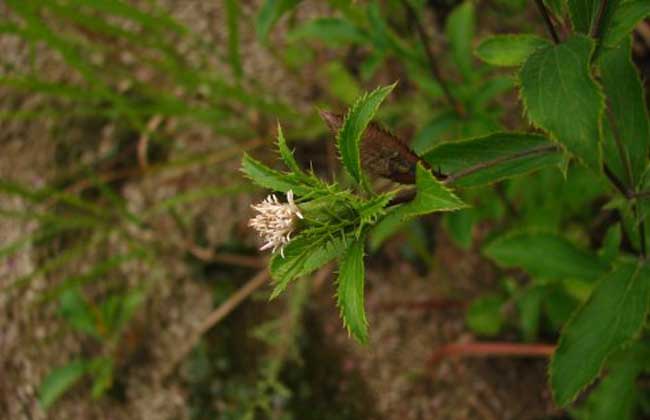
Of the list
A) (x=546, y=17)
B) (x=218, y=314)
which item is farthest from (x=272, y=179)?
(x=218, y=314)

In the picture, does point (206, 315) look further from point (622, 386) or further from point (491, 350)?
point (622, 386)

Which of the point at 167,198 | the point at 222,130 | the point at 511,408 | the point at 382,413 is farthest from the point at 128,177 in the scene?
the point at 511,408

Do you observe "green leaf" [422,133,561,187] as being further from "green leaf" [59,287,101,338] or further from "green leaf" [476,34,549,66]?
"green leaf" [59,287,101,338]

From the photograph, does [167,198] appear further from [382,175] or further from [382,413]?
[382,175]

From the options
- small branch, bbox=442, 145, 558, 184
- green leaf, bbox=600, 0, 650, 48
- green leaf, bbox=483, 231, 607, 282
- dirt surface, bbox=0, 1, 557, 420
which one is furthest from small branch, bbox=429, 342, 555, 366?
green leaf, bbox=600, 0, 650, 48

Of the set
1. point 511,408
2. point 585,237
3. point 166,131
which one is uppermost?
point 166,131

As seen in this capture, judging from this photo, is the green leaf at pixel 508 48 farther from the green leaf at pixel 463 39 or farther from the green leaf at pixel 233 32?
the green leaf at pixel 233 32
